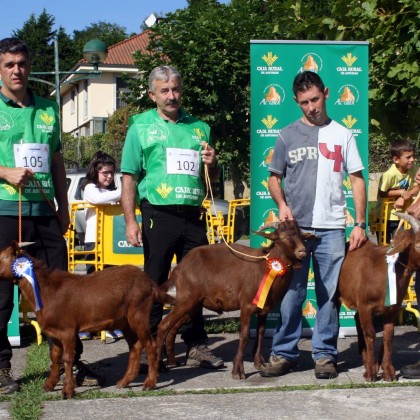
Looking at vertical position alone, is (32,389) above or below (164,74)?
below

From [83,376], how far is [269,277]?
1563 mm

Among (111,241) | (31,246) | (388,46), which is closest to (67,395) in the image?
(31,246)

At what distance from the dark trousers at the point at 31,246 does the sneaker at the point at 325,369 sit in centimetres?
178

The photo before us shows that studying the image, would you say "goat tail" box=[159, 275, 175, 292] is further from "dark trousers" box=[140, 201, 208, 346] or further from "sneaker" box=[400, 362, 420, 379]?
"sneaker" box=[400, 362, 420, 379]

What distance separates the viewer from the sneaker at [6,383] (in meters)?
6.44

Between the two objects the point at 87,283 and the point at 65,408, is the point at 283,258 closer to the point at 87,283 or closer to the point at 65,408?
the point at 87,283

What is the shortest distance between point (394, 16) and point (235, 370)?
14.9 ft

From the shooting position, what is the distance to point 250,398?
607 cm

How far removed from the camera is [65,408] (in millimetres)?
5934

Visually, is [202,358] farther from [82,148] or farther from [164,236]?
[82,148]

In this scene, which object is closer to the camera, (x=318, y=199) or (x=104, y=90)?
(x=318, y=199)

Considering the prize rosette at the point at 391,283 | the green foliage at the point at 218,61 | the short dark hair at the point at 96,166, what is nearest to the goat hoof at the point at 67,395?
the prize rosette at the point at 391,283

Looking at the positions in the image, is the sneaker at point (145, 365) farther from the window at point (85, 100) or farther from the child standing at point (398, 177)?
the window at point (85, 100)

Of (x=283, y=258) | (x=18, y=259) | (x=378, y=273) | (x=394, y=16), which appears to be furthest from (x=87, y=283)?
(x=394, y=16)
